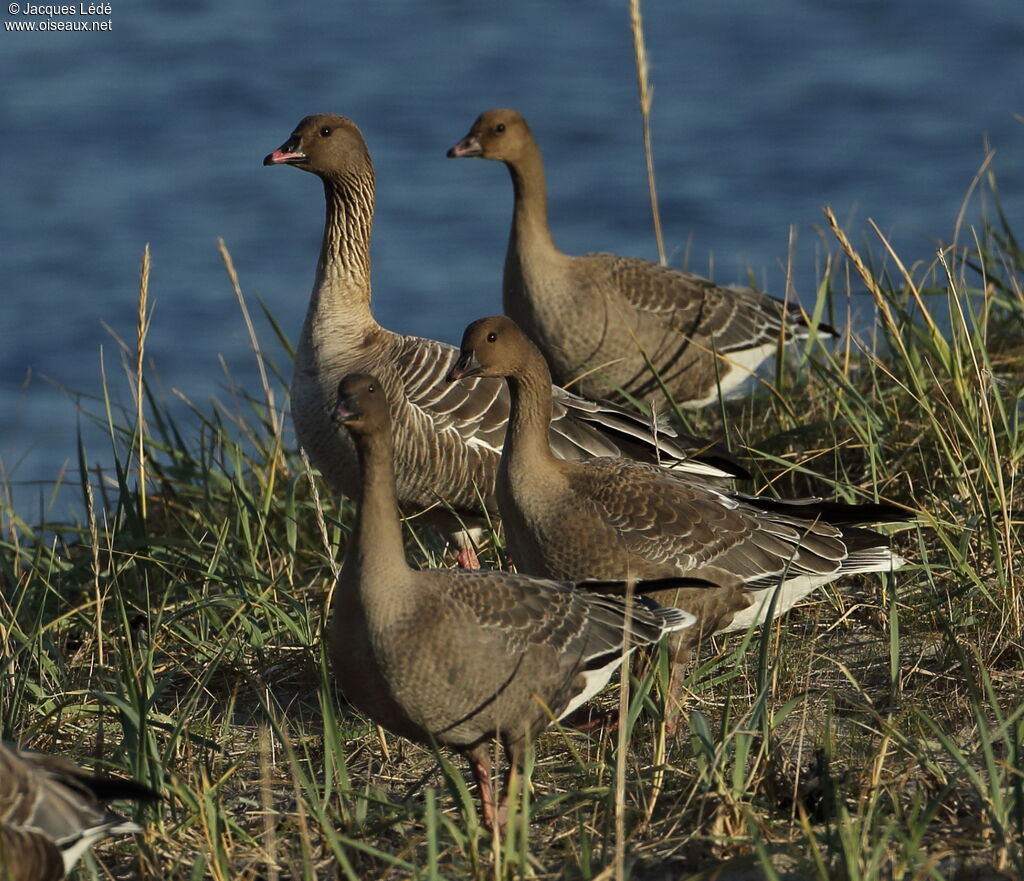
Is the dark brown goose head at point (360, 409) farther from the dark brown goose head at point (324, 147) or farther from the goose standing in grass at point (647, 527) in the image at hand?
the dark brown goose head at point (324, 147)

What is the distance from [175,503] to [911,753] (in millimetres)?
4044

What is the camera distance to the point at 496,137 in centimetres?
Result: 788

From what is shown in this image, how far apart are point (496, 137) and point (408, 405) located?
1695 millimetres

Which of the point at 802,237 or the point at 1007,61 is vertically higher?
the point at 1007,61

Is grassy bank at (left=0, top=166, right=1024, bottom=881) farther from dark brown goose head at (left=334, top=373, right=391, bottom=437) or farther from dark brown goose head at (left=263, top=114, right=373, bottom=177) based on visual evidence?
dark brown goose head at (left=263, top=114, right=373, bottom=177)

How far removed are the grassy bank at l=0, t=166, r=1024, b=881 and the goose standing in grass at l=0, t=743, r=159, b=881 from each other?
0.74 ft

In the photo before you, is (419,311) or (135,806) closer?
(135,806)

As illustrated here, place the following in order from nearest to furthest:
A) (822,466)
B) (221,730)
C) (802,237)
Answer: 1. (221,730)
2. (822,466)
3. (802,237)

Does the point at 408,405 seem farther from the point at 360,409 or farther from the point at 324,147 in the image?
the point at 360,409

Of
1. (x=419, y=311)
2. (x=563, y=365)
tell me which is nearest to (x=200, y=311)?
(x=419, y=311)

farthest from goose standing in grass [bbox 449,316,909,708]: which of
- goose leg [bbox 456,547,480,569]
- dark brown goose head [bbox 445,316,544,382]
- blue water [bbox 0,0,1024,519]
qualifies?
blue water [bbox 0,0,1024,519]

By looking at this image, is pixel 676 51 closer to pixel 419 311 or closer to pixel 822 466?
pixel 419 311

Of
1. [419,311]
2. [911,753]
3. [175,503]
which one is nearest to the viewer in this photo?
[911,753]

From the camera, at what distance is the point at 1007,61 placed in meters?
20.0
